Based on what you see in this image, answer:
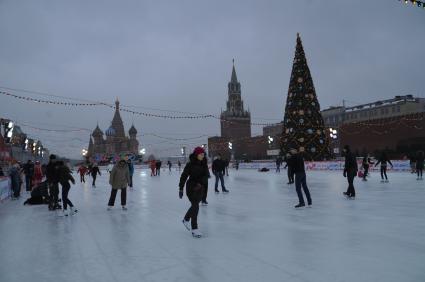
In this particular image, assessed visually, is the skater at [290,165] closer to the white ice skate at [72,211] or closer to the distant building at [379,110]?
the white ice skate at [72,211]

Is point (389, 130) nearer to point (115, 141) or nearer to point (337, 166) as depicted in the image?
point (337, 166)

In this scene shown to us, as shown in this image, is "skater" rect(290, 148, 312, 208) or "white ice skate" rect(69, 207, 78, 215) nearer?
"white ice skate" rect(69, 207, 78, 215)

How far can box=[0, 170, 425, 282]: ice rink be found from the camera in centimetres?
416

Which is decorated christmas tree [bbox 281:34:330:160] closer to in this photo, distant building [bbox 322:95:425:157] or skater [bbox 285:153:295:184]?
distant building [bbox 322:95:425:157]

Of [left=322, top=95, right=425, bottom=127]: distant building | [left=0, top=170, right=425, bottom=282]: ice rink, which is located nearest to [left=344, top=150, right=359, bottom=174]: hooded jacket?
[left=0, top=170, right=425, bottom=282]: ice rink

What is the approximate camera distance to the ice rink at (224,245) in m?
4.16

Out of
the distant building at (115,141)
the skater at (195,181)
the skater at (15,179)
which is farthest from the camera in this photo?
the distant building at (115,141)

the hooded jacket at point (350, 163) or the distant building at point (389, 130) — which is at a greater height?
the distant building at point (389, 130)

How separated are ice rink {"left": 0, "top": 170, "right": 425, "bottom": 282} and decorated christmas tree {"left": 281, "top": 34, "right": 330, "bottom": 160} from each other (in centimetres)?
2369

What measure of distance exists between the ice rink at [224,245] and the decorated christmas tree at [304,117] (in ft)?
77.7

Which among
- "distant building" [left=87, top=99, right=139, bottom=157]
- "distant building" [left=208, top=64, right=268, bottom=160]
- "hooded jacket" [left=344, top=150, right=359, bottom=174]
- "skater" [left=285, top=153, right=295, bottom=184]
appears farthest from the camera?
"distant building" [left=87, top=99, right=139, bottom=157]

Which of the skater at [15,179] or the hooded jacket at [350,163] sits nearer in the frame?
the hooded jacket at [350,163]

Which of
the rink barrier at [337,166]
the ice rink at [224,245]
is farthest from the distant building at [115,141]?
the ice rink at [224,245]

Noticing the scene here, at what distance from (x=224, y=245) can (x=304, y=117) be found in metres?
28.1
